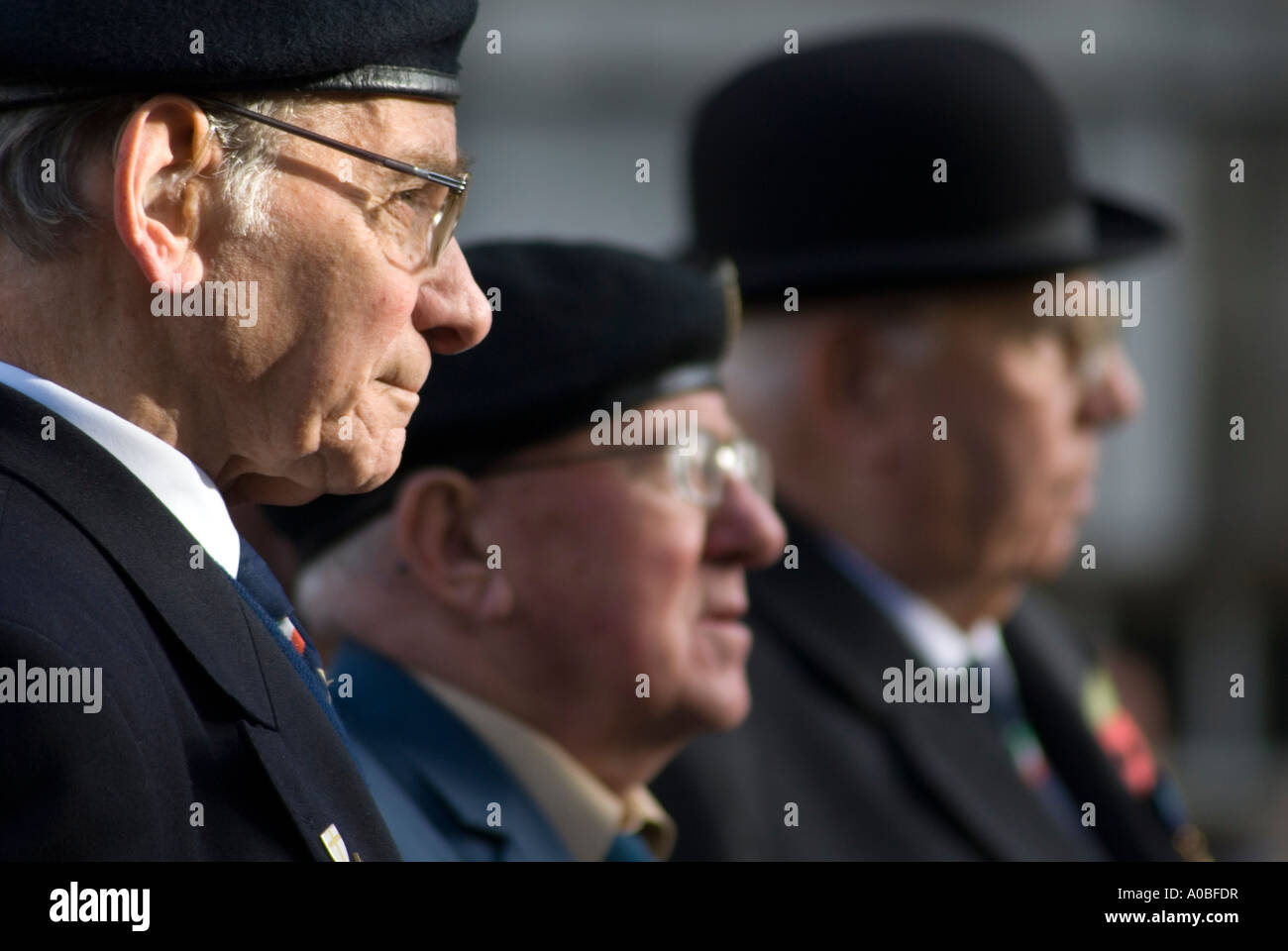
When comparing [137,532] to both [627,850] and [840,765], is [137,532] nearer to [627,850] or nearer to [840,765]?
[627,850]

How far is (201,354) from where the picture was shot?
60.1 inches

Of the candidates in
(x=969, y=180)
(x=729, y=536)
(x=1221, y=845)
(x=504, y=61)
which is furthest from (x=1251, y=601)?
(x=729, y=536)

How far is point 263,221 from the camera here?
154cm

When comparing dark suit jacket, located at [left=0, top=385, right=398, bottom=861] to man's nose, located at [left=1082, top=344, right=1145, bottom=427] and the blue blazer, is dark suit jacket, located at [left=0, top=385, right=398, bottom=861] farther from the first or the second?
man's nose, located at [left=1082, top=344, right=1145, bottom=427]

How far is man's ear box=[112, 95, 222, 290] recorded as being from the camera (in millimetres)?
1472

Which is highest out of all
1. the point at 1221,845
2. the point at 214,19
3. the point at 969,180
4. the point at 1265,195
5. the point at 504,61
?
the point at 504,61

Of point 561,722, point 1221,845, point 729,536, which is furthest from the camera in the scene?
point 1221,845

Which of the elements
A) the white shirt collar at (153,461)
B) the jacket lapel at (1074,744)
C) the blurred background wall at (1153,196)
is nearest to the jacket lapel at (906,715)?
the jacket lapel at (1074,744)

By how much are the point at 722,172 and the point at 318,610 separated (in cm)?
178

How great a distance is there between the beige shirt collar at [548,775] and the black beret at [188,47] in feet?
3.55

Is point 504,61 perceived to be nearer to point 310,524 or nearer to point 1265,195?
Result: point 1265,195

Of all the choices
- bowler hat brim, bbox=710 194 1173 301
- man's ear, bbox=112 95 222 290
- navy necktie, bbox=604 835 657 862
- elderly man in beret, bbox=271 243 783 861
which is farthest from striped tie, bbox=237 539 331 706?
bowler hat brim, bbox=710 194 1173 301

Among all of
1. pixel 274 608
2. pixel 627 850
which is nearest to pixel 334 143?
pixel 274 608

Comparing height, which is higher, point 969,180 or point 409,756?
point 969,180
